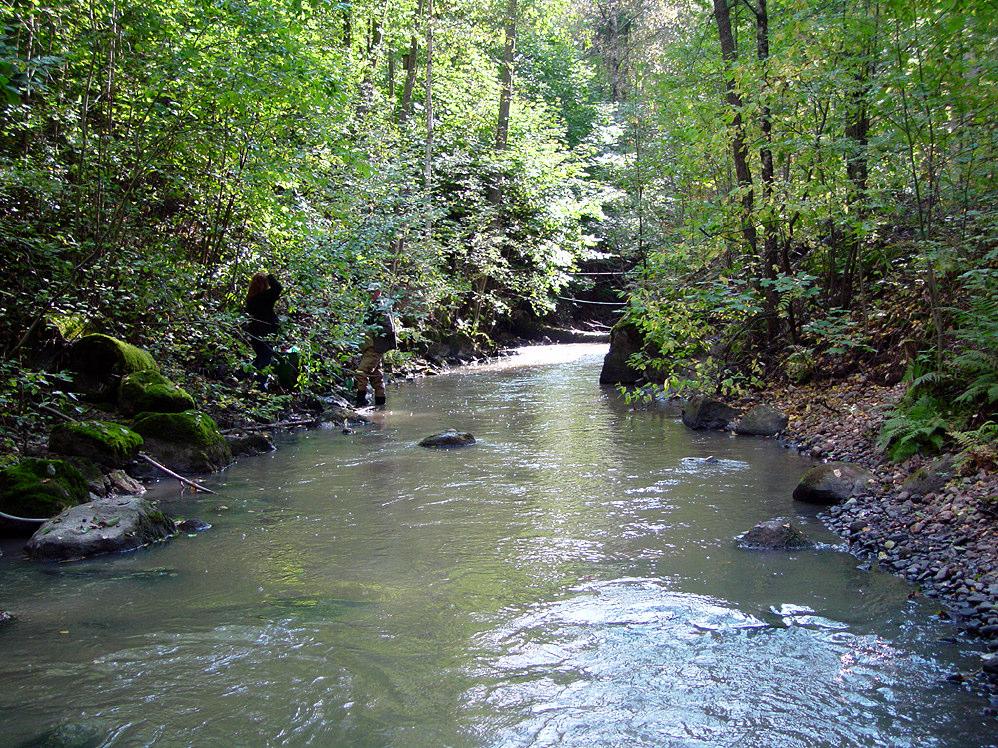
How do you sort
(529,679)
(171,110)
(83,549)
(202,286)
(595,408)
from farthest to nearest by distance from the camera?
(595,408) < (202,286) < (171,110) < (83,549) < (529,679)

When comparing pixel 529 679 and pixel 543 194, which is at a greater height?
pixel 543 194

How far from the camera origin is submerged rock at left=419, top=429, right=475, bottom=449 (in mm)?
11562

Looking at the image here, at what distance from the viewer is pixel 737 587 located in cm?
596

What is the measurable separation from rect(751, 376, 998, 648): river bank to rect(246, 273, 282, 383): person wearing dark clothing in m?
8.63

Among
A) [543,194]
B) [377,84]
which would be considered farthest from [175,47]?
[543,194]

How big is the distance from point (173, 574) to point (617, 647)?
12.2 feet

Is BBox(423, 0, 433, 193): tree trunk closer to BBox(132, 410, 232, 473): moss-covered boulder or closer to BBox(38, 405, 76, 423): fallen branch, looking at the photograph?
BBox(132, 410, 232, 473): moss-covered boulder

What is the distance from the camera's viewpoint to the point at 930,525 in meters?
6.66

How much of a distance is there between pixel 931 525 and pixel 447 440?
22.0 feet

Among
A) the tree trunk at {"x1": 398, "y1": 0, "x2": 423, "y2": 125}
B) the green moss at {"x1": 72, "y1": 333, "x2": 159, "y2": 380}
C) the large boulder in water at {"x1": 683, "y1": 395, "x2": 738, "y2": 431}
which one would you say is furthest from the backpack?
the tree trunk at {"x1": 398, "y1": 0, "x2": 423, "y2": 125}

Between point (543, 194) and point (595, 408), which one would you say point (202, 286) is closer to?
point (595, 408)

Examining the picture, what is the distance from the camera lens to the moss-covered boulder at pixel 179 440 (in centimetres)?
991

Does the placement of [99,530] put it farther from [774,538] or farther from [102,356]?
[774,538]

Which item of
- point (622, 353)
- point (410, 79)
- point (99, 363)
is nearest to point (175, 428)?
point (99, 363)
